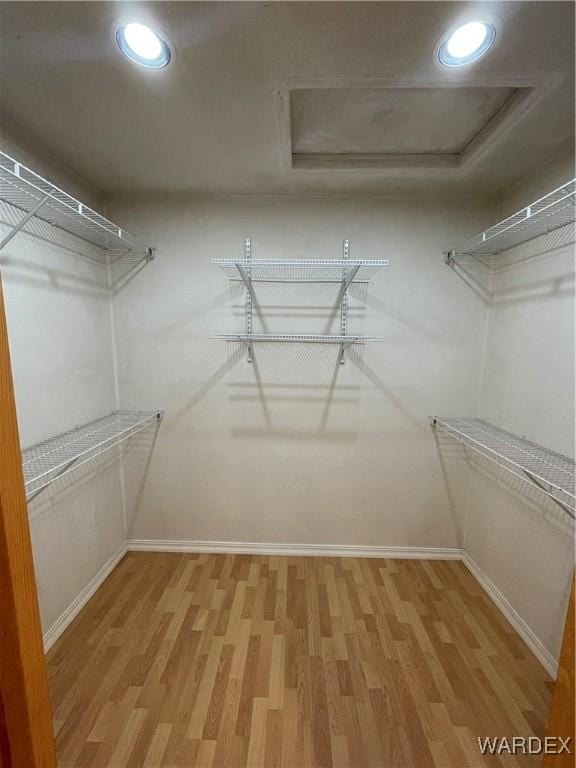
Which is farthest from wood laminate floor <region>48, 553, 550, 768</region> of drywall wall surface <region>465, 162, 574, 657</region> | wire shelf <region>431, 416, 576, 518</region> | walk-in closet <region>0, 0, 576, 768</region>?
wire shelf <region>431, 416, 576, 518</region>

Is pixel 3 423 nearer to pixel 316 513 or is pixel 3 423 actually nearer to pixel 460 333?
pixel 316 513

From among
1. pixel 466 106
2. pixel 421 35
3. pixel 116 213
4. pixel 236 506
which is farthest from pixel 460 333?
pixel 116 213

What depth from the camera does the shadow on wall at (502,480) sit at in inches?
55.6

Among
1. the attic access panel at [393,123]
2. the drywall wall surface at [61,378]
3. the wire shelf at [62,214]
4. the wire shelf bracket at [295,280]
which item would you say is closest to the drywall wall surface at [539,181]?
the attic access panel at [393,123]

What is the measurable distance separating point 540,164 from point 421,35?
1.12m

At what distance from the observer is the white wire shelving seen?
1.24 m

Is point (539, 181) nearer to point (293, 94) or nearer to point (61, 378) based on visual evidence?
point (293, 94)

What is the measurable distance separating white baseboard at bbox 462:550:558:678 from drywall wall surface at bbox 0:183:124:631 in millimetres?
2452

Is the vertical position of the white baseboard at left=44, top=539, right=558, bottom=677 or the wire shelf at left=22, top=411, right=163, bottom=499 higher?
the wire shelf at left=22, top=411, right=163, bottom=499

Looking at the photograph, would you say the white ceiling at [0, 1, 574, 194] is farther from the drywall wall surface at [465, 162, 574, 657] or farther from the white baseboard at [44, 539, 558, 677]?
the white baseboard at [44, 539, 558, 677]

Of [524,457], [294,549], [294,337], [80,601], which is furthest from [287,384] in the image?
[80,601]

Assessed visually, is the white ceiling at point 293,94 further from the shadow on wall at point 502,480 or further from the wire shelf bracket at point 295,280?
the shadow on wall at point 502,480

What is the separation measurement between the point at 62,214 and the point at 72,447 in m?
1.14

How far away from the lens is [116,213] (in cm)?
192
